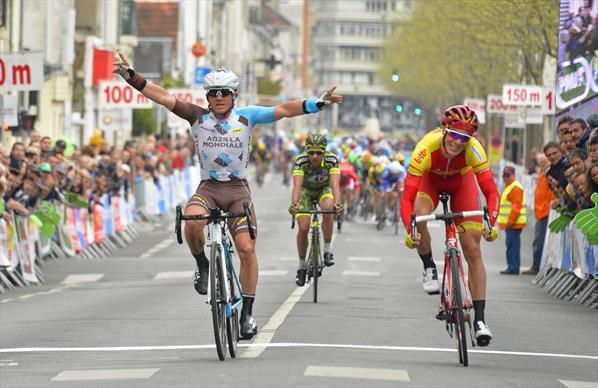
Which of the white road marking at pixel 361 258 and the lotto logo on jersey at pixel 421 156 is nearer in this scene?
the lotto logo on jersey at pixel 421 156

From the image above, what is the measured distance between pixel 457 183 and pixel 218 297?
2.08m

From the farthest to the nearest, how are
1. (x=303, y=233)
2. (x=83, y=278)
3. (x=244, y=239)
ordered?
(x=83, y=278), (x=303, y=233), (x=244, y=239)

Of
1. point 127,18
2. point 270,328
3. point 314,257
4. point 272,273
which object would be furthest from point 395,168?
point 127,18

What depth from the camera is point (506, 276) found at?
2817cm

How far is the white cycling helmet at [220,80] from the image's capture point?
1359 centimetres

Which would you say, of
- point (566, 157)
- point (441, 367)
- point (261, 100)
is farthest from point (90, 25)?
point (441, 367)

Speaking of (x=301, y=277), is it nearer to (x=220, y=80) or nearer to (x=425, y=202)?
(x=425, y=202)

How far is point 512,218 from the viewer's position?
92.5ft

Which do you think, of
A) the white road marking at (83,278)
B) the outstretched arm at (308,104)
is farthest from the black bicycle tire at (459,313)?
the white road marking at (83,278)

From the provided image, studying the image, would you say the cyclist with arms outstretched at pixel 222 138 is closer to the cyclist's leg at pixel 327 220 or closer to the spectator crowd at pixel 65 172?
the cyclist's leg at pixel 327 220

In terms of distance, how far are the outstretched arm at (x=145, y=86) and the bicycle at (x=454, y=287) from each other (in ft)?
6.66

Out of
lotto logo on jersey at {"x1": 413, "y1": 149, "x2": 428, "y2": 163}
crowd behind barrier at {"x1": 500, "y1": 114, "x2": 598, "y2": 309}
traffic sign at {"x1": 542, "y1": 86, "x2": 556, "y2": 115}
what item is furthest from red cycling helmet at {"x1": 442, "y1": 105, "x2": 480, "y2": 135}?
traffic sign at {"x1": 542, "y1": 86, "x2": 556, "y2": 115}

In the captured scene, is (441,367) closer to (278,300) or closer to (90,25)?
(278,300)

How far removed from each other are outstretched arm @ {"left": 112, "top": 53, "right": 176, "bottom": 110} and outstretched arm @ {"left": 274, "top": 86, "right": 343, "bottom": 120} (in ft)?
2.71
